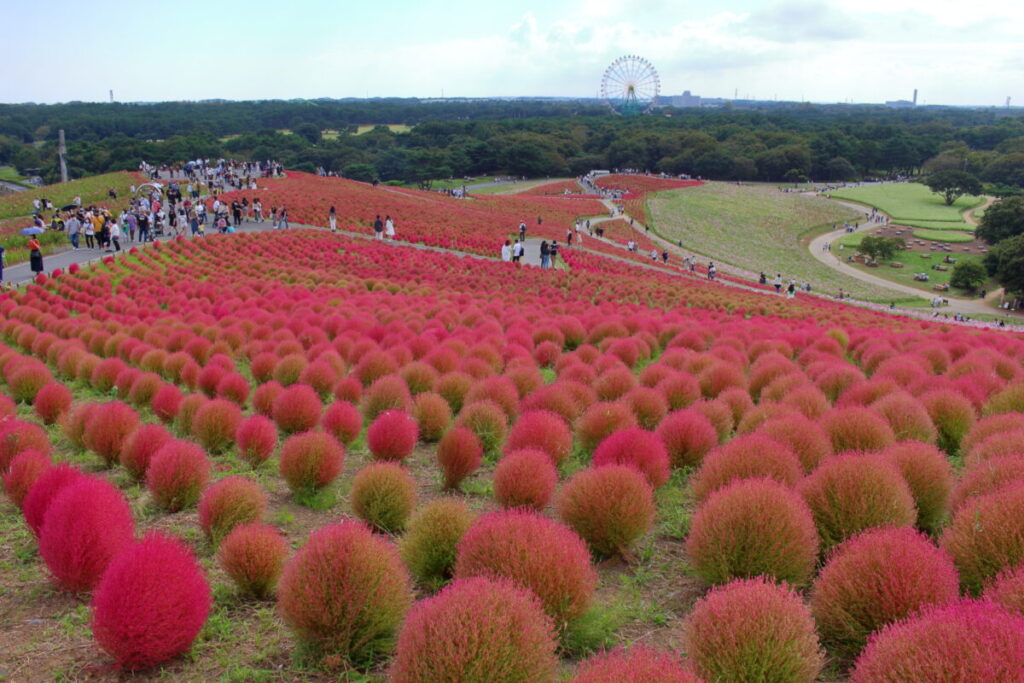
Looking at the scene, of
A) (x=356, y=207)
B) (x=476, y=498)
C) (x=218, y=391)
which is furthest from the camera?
(x=356, y=207)

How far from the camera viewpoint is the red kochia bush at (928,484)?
6207mm

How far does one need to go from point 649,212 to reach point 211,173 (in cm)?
4313

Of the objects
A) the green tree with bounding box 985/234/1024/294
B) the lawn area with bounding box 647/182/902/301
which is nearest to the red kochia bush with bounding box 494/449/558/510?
the lawn area with bounding box 647/182/902/301

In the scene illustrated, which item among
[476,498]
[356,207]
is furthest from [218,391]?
[356,207]

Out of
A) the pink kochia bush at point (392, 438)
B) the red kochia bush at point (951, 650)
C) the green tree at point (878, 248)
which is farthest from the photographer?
the green tree at point (878, 248)

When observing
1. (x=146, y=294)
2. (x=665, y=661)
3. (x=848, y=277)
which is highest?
(x=665, y=661)

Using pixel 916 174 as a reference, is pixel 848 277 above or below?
below

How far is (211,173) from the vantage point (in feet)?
184

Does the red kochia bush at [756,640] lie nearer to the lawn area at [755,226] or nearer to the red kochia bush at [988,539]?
the red kochia bush at [988,539]

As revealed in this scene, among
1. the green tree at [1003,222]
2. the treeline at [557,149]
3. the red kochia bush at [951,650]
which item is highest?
the treeline at [557,149]

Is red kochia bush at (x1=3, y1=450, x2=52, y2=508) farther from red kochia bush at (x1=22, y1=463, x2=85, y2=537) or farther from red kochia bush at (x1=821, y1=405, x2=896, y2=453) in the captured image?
red kochia bush at (x1=821, y1=405, x2=896, y2=453)

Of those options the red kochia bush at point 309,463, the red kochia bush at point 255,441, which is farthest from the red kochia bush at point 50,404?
the red kochia bush at point 309,463

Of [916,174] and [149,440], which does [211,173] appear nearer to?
[149,440]

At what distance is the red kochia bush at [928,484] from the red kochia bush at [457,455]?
3990 mm
